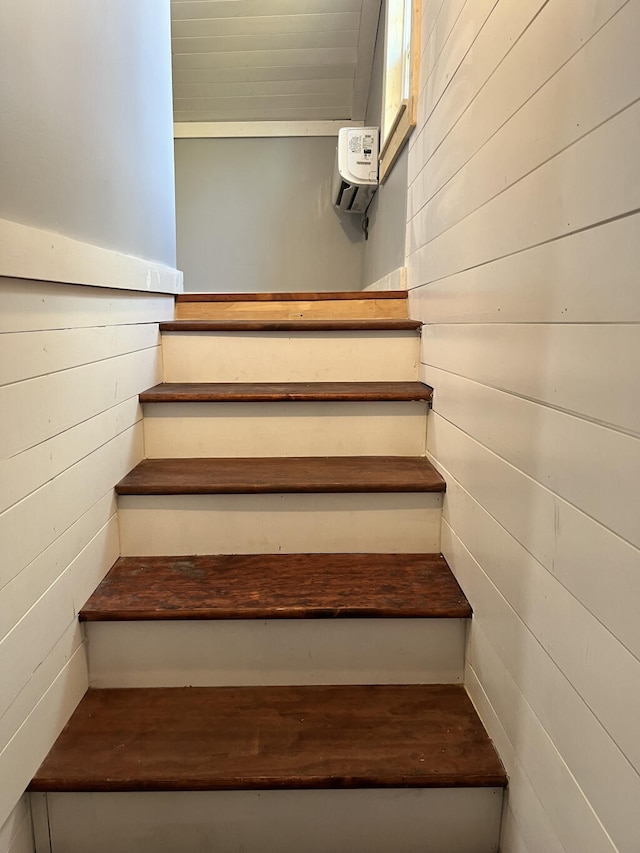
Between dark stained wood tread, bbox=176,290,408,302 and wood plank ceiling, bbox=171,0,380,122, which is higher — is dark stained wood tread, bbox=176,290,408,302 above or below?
below

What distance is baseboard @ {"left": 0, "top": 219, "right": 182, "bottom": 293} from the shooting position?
2.79 feet

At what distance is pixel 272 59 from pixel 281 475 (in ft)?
9.71

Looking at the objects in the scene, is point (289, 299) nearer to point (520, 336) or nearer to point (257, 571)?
point (257, 571)

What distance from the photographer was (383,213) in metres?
2.79

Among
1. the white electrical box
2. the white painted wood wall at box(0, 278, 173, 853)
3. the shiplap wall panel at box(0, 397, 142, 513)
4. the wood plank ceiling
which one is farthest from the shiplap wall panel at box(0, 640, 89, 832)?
the wood plank ceiling

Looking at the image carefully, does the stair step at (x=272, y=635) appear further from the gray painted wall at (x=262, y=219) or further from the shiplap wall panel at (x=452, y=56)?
the gray painted wall at (x=262, y=219)

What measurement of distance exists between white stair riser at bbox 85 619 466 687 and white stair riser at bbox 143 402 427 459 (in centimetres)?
54

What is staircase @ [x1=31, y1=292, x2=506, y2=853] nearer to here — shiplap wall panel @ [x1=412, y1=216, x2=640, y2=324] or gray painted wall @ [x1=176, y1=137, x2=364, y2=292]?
shiplap wall panel @ [x1=412, y1=216, x2=640, y2=324]

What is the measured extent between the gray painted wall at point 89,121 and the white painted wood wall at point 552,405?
792mm

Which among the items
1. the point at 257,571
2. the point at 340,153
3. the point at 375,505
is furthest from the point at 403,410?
the point at 340,153

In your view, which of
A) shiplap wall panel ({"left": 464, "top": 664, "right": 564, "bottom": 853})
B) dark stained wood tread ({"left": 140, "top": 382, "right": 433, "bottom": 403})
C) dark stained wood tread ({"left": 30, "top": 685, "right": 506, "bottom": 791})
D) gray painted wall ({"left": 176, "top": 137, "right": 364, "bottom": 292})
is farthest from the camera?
gray painted wall ({"left": 176, "top": 137, "right": 364, "bottom": 292})

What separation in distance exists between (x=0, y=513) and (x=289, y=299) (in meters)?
1.42

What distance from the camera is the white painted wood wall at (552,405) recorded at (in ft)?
2.02

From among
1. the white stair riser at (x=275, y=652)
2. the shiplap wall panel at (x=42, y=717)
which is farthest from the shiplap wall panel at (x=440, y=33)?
the shiplap wall panel at (x=42, y=717)
